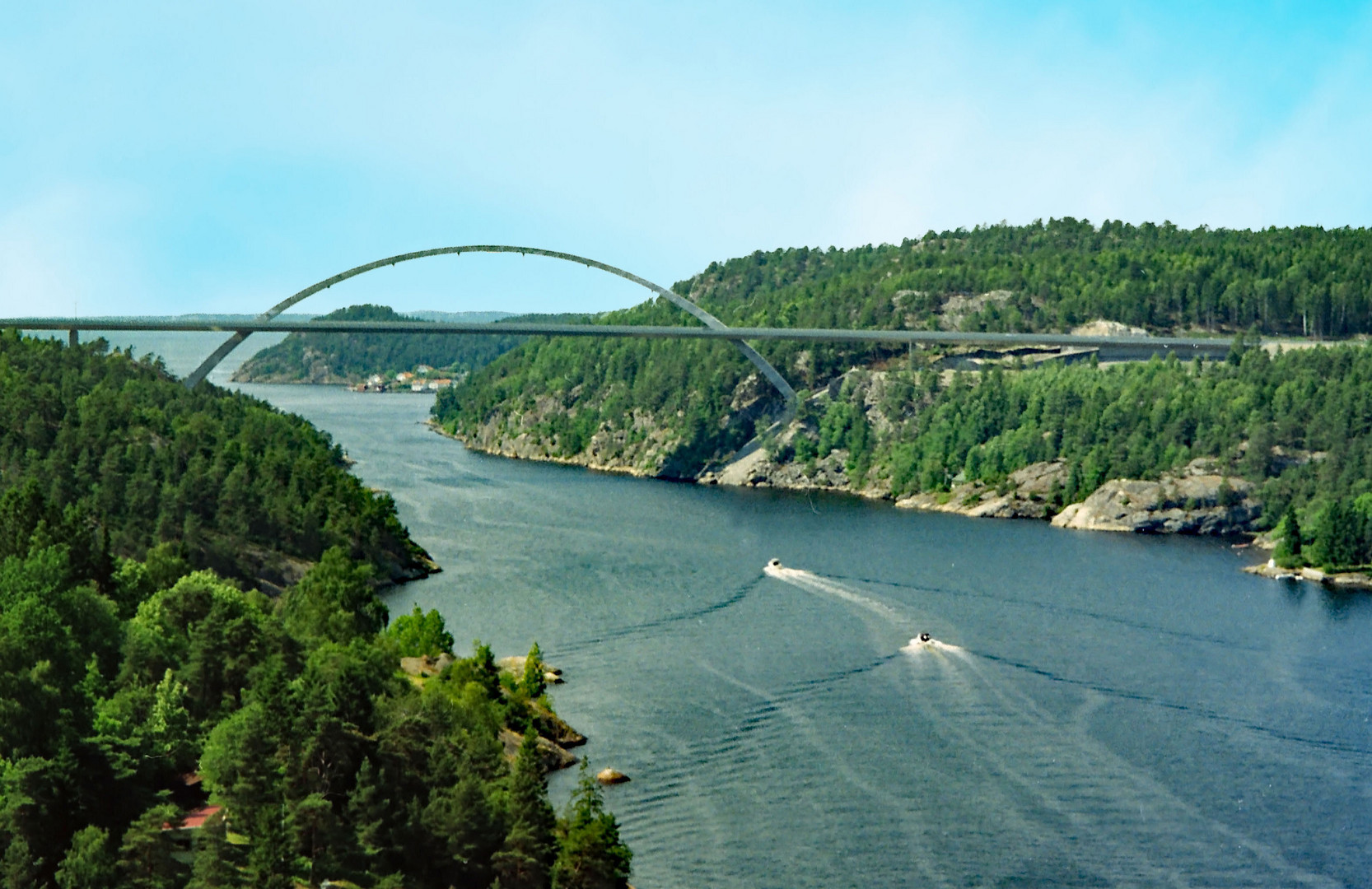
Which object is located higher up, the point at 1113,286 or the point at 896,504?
the point at 1113,286

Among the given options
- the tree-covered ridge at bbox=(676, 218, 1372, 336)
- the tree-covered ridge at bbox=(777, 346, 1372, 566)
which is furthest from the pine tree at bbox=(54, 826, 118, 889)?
the tree-covered ridge at bbox=(676, 218, 1372, 336)

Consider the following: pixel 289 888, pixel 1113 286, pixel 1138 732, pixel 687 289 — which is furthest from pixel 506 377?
pixel 289 888

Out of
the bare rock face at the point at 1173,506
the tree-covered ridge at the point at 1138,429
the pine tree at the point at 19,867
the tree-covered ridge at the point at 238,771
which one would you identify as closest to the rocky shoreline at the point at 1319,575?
the tree-covered ridge at the point at 1138,429

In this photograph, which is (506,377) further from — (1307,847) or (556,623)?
(1307,847)

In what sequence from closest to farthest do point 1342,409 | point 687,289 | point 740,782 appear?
point 740,782 → point 1342,409 → point 687,289

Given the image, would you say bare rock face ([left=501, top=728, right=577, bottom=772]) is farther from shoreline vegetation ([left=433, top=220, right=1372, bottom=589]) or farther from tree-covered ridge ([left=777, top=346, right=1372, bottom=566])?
tree-covered ridge ([left=777, top=346, right=1372, bottom=566])

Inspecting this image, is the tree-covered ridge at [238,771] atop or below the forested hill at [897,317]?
below

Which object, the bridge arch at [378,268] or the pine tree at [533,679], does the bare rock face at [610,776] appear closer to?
the pine tree at [533,679]
